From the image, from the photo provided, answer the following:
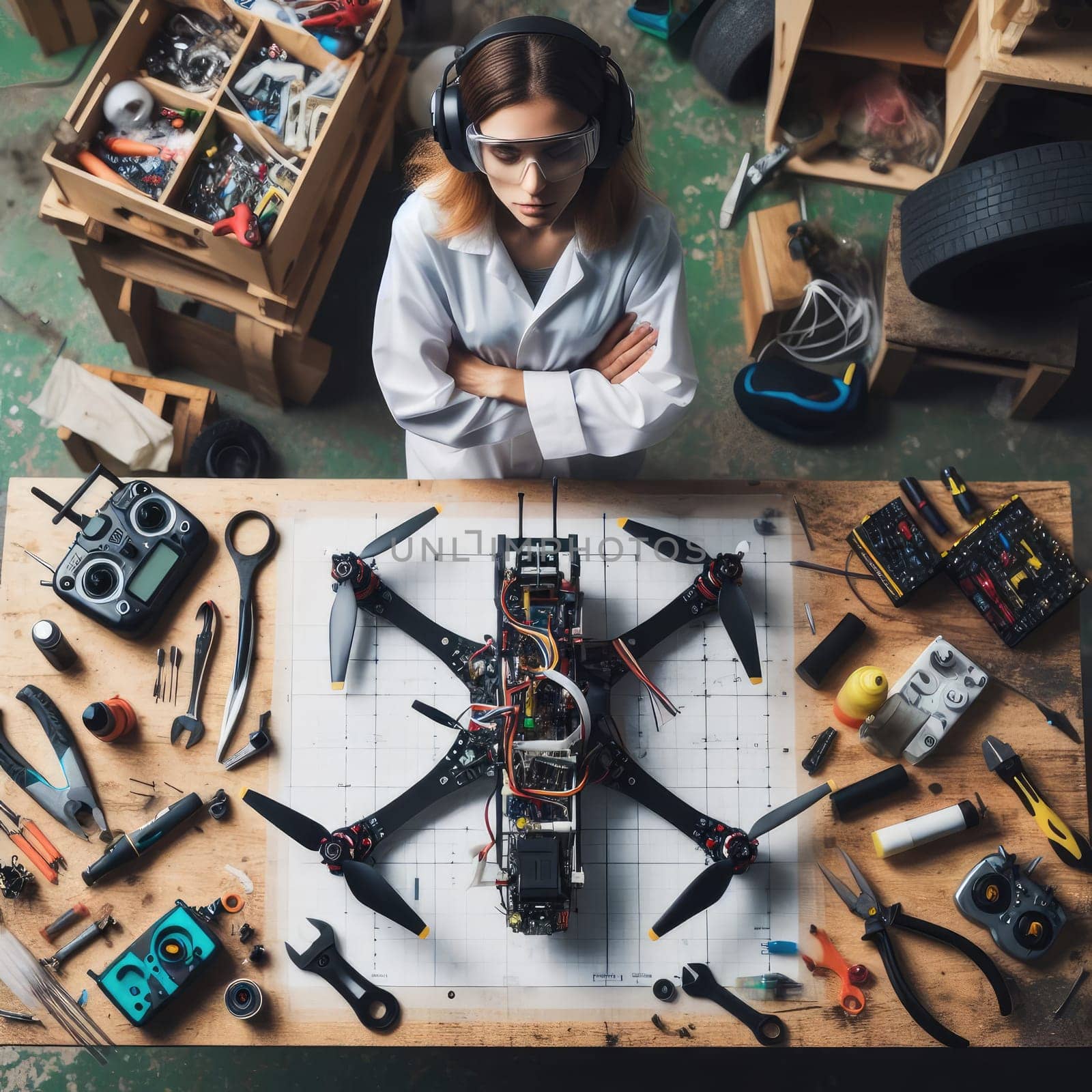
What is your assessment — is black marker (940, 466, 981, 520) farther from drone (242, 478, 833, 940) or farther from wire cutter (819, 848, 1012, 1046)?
wire cutter (819, 848, 1012, 1046)

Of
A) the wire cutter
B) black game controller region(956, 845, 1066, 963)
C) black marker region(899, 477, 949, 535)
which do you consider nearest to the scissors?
the wire cutter

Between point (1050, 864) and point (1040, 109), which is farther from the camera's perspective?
point (1040, 109)

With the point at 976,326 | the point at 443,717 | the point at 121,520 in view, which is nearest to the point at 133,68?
the point at 121,520

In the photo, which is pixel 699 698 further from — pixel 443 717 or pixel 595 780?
pixel 443 717

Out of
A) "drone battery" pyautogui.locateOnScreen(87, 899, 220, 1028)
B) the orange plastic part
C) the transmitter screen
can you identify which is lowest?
the orange plastic part

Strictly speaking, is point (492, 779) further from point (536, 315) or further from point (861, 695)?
point (536, 315)

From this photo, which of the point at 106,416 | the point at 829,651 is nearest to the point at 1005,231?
the point at 829,651
